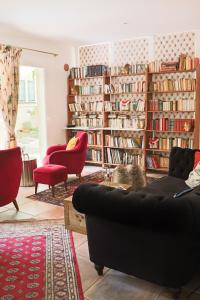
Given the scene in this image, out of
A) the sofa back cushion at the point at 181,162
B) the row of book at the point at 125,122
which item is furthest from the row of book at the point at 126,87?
the sofa back cushion at the point at 181,162

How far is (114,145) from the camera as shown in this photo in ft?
21.0

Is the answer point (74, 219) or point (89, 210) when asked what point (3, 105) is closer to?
point (74, 219)

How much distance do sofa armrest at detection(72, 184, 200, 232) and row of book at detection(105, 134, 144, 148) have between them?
13.2ft

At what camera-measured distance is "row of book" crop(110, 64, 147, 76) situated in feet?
19.4

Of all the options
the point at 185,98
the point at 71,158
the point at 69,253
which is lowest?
the point at 69,253

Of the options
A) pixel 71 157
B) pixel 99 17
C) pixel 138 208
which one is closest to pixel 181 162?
pixel 71 157

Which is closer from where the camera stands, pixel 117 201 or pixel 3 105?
pixel 117 201

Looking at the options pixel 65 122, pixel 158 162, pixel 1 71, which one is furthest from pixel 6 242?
pixel 65 122

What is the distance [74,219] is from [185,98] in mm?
3602

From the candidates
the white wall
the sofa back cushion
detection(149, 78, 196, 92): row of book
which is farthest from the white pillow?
the white wall

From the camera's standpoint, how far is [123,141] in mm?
6309

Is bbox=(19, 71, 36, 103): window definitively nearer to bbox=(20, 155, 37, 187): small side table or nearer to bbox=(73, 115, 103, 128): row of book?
bbox=(73, 115, 103, 128): row of book

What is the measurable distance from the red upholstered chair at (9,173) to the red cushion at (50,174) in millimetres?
706

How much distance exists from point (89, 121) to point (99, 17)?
2.54 m
